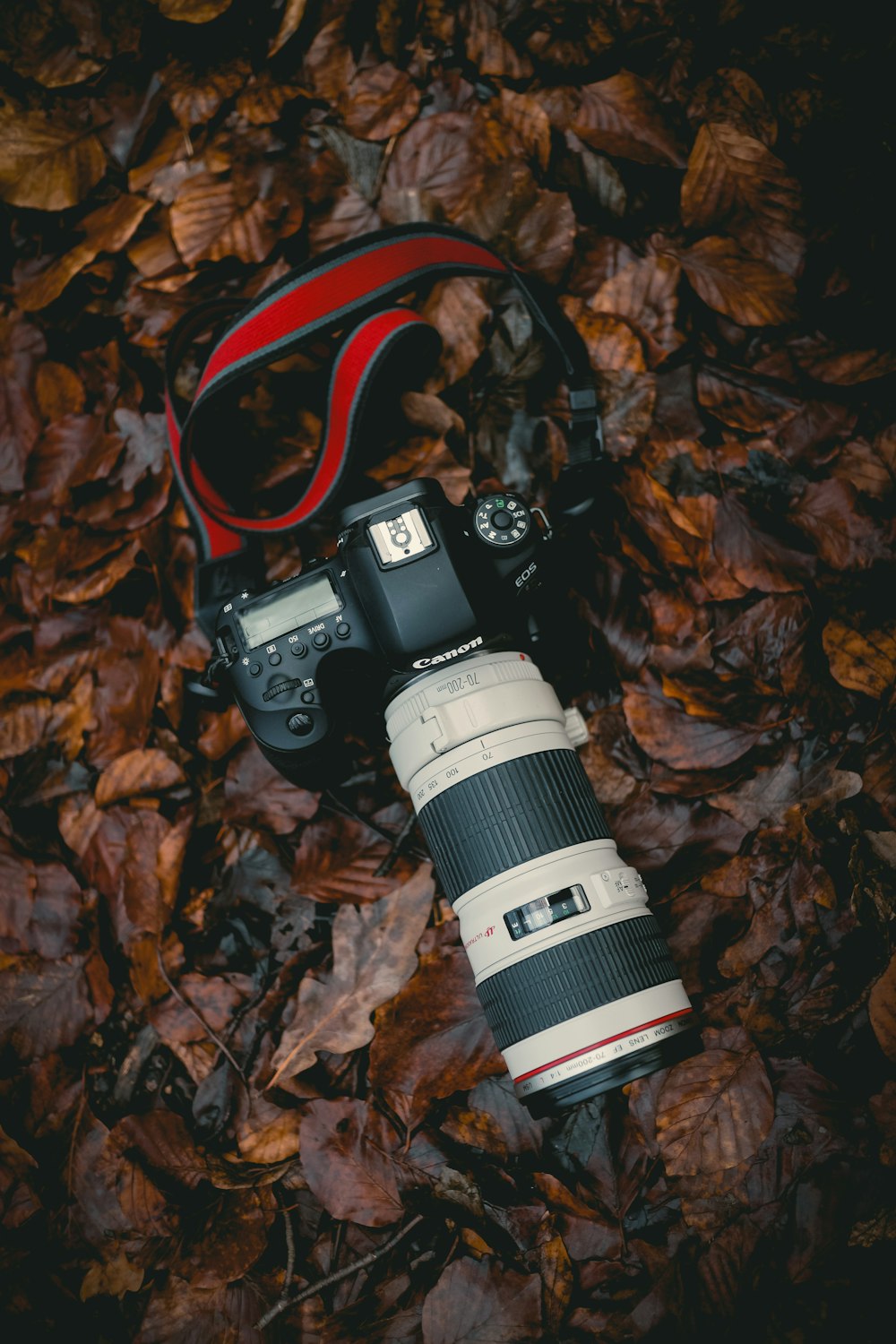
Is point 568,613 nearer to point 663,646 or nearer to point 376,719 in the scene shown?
point 663,646

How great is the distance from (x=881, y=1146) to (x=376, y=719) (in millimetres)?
852

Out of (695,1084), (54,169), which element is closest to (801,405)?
(695,1084)

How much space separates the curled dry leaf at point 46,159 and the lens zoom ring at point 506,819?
127 cm

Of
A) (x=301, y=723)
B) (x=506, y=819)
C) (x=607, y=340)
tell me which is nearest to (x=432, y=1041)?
(x=506, y=819)

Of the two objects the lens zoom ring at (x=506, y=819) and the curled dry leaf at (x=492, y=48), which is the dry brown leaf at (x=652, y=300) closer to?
the curled dry leaf at (x=492, y=48)

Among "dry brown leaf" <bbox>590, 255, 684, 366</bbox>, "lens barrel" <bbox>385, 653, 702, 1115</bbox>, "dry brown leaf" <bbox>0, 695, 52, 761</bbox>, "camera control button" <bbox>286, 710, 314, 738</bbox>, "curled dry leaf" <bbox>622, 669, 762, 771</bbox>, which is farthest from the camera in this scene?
"dry brown leaf" <bbox>0, 695, 52, 761</bbox>

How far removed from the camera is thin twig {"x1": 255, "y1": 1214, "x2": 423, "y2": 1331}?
1.18 metres

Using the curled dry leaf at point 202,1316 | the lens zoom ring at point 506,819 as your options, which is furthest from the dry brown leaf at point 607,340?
the curled dry leaf at point 202,1316

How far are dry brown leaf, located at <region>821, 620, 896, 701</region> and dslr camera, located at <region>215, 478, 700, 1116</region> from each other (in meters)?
0.40

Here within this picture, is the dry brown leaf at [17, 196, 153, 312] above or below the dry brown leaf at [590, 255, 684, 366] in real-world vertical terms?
above

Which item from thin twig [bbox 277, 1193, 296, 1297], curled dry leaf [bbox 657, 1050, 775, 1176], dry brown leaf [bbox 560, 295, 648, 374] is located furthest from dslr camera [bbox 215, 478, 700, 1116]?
thin twig [bbox 277, 1193, 296, 1297]

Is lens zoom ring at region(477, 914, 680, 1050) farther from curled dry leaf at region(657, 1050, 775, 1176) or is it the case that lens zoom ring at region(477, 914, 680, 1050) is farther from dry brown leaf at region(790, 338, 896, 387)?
dry brown leaf at region(790, 338, 896, 387)

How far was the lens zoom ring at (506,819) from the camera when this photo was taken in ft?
3.49

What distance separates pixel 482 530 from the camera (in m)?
1.11
